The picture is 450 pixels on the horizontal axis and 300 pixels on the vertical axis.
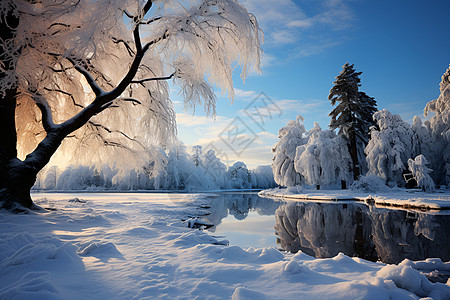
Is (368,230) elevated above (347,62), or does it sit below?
below

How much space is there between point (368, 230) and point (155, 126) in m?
7.98

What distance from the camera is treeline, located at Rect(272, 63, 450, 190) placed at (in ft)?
66.2

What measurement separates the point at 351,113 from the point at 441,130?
7.42 m

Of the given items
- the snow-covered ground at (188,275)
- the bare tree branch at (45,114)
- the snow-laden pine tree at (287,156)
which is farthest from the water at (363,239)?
the snow-laden pine tree at (287,156)

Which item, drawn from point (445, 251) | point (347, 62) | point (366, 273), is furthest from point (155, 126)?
point (347, 62)

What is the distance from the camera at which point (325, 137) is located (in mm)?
26359

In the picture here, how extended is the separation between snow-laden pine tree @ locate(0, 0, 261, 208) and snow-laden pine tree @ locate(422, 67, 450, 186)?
74.3 feet

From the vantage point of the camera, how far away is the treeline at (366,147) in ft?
66.2

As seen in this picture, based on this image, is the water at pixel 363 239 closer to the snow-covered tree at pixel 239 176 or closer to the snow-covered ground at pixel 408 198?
the snow-covered ground at pixel 408 198

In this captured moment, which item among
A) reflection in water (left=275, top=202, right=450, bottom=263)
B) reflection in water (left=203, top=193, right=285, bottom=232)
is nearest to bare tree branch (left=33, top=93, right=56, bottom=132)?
reflection in water (left=203, top=193, right=285, bottom=232)

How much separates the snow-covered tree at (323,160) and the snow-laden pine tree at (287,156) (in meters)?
3.18

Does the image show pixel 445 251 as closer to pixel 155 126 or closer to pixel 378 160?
pixel 155 126

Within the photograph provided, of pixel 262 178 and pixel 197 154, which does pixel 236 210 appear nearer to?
pixel 197 154

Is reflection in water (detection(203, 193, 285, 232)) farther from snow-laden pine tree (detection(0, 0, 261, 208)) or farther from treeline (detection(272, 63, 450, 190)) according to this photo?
treeline (detection(272, 63, 450, 190))
